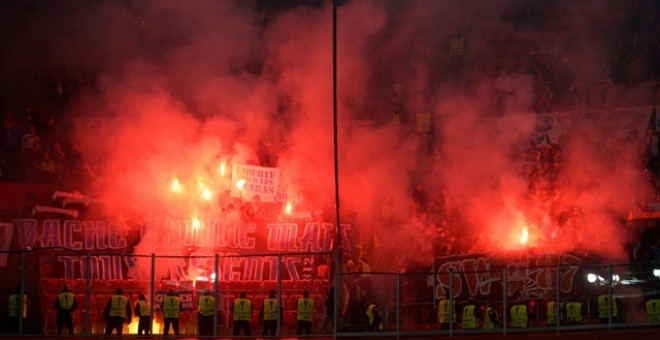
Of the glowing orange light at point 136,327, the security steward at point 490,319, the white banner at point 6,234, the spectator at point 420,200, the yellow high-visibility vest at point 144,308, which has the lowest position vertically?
the glowing orange light at point 136,327

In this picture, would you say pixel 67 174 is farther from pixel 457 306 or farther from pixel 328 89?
pixel 457 306

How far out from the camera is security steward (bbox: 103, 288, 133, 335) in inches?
651

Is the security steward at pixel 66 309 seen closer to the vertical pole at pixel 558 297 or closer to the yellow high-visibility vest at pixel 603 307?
the vertical pole at pixel 558 297

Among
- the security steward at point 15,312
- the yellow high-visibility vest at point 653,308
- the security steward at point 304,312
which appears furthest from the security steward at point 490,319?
the security steward at point 15,312

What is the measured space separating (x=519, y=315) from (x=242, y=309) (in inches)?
180

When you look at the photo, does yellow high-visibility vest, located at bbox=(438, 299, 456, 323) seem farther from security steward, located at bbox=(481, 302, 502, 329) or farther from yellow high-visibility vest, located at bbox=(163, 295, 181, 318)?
yellow high-visibility vest, located at bbox=(163, 295, 181, 318)

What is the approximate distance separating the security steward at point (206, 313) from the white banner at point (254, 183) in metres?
4.45

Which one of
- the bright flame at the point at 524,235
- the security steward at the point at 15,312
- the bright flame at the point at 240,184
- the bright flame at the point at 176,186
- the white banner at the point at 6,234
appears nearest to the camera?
the security steward at the point at 15,312

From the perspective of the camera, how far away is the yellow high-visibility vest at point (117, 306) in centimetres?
1659

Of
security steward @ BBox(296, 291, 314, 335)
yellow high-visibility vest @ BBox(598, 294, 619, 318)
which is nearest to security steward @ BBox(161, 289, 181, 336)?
security steward @ BBox(296, 291, 314, 335)

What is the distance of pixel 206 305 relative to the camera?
54.6 feet

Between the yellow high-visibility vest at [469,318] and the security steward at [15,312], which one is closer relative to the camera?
the security steward at [15,312]

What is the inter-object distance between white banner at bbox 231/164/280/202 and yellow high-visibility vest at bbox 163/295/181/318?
445 centimetres

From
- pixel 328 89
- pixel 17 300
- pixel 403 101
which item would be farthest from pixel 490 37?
pixel 17 300
